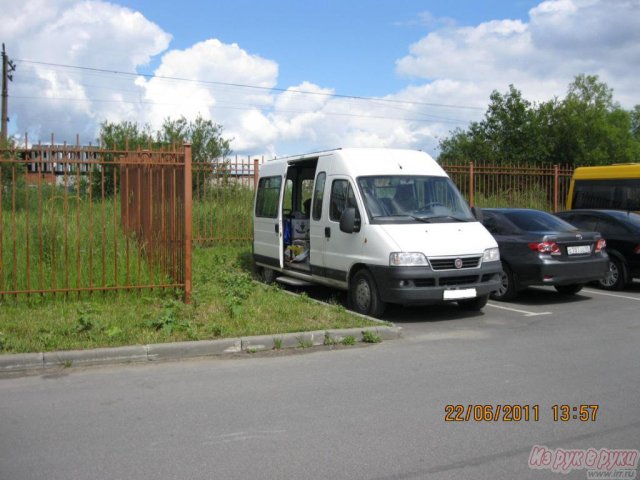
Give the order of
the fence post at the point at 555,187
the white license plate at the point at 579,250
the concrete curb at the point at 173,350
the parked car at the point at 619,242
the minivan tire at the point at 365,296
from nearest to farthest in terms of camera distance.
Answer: the concrete curb at the point at 173,350 < the minivan tire at the point at 365,296 < the white license plate at the point at 579,250 < the parked car at the point at 619,242 < the fence post at the point at 555,187

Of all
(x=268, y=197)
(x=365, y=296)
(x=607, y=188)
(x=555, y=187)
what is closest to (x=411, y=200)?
(x=365, y=296)

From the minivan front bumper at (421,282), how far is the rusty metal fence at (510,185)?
8.06 m

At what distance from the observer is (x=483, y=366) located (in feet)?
21.4

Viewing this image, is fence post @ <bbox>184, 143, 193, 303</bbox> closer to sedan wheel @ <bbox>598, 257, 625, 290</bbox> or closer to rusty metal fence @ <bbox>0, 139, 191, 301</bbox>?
rusty metal fence @ <bbox>0, 139, 191, 301</bbox>

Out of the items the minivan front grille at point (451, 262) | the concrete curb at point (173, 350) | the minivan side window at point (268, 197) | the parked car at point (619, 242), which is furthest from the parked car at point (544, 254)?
the minivan side window at point (268, 197)

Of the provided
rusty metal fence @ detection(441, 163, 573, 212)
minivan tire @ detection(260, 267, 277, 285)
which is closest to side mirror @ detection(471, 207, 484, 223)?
minivan tire @ detection(260, 267, 277, 285)

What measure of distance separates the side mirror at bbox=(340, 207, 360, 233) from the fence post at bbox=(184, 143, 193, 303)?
2.17 meters

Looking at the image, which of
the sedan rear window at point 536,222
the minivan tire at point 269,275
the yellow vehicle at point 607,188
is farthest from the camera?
the yellow vehicle at point 607,188

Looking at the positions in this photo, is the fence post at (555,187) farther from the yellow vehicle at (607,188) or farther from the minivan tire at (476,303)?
the minivan tire at (476,303)

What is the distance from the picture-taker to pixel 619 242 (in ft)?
38.9

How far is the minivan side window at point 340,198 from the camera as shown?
31.1ft

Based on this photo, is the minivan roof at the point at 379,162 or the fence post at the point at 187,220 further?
the minivan roof at the point at 379,162

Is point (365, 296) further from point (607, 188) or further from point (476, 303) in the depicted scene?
point (607, 188)

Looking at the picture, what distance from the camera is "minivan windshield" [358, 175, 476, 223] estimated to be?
30.0ft
